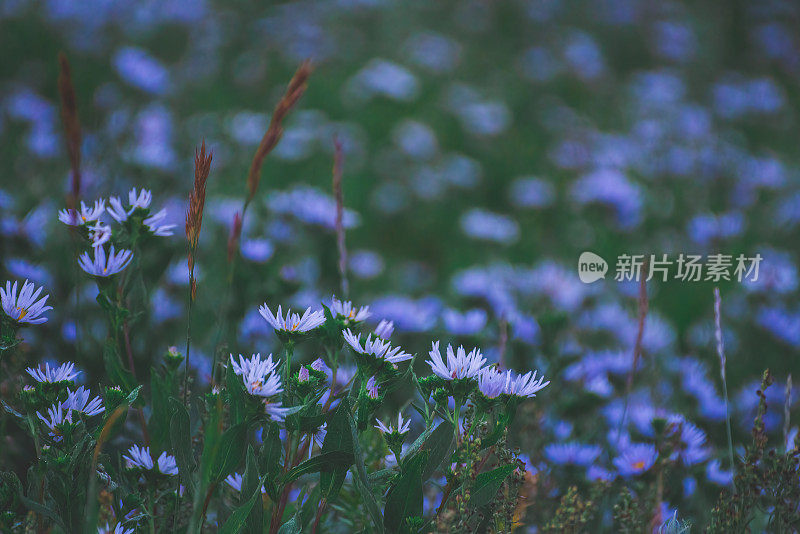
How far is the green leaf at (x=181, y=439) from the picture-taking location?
3.07ft

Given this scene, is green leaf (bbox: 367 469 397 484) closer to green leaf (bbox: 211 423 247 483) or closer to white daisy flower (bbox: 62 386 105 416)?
green leaf (bbox: 211 423 247 483)

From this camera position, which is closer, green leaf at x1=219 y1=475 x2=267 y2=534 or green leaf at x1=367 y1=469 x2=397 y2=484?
green leaf at x1=219 y1=475 x2=267 y2=534

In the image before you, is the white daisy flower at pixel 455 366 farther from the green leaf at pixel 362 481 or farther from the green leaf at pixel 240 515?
the green leaf at pixel 240 515

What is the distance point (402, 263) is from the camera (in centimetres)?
286

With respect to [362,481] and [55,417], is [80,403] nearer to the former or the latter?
[55,417]

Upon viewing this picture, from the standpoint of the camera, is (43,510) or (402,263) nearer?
(43,510)

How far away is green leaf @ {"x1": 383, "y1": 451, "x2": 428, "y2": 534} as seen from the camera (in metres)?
0.93

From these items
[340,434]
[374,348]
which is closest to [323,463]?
[340,434]

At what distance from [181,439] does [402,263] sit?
76.8 inches

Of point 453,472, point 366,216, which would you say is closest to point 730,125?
point 366,216

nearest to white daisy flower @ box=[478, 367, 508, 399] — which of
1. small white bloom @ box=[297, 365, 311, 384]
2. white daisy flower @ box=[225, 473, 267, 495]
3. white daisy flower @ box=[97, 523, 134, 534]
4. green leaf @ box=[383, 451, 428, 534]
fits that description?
green leaf @ box=[383, 451, 428, 534]

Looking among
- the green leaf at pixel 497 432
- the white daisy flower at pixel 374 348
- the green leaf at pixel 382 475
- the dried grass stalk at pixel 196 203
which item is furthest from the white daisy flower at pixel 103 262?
the green leaf at pixel 497 432

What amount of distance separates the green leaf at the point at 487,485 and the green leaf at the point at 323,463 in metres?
0.17

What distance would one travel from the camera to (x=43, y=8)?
3.95 meters
